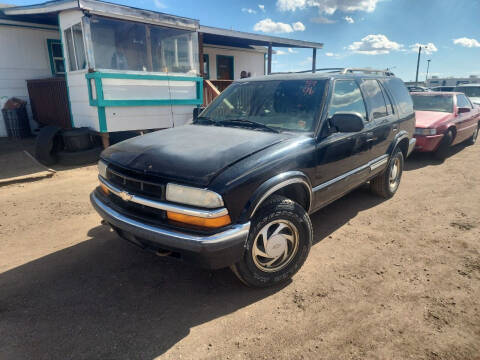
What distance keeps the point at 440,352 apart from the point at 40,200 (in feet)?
18.0

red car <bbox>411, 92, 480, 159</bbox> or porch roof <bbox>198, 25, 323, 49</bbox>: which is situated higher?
porch roof <bbox>198, 25, 323, 49</bbox>

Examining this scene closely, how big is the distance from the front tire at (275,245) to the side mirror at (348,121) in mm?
948

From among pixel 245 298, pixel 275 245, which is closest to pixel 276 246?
pixel 275 245

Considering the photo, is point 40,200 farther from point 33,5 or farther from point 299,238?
point 33,5

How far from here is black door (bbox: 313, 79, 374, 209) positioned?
10.7 ft

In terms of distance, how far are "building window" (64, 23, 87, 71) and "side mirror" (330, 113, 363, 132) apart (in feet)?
22.1

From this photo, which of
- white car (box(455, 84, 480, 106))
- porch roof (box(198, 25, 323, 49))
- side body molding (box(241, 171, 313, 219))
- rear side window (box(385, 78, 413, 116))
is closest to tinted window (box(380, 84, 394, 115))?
rear side window (box(385, 78, 413, 116))

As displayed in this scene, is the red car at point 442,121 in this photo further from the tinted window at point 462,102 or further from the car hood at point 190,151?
the car hood at point 190,151

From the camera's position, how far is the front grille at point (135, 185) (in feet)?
8.12

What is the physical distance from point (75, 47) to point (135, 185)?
6849 millimetres

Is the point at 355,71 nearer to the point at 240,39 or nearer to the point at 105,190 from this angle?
the point at 105,190

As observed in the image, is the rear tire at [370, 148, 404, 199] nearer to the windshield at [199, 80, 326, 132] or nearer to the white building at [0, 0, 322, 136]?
the windshield at [199, 80, 326, 132]

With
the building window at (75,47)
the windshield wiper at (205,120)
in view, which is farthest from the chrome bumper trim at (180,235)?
the building window at (75,47)

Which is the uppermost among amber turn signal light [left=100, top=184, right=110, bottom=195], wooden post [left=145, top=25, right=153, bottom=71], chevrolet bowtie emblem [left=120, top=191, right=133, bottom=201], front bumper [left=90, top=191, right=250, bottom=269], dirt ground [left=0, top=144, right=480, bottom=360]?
wooden post [left=145, top=25, right=153, bottom=71]
